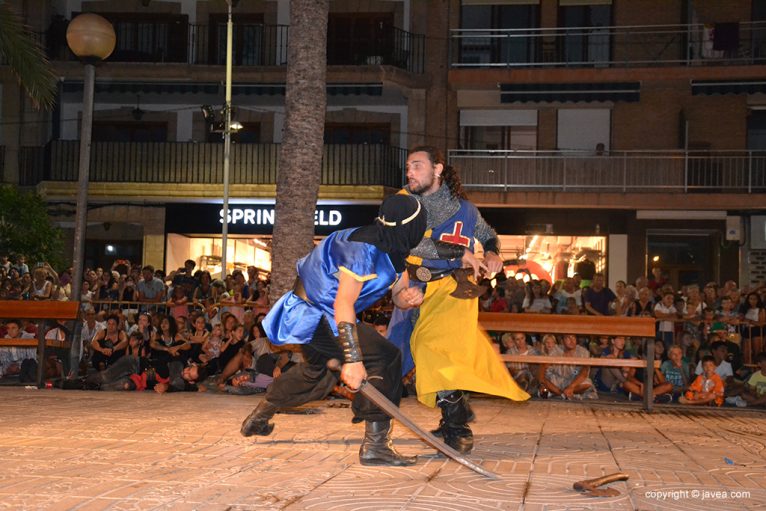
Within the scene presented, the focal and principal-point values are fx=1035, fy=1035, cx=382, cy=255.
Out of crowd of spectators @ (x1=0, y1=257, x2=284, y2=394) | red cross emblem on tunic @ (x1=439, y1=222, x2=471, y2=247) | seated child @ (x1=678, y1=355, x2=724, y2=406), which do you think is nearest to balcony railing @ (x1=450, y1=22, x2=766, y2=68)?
crowd of spectators @ (x1=0, y1=257, x2=284, y2=394)

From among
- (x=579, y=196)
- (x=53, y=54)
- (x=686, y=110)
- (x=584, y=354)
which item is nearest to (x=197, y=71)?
(x=53, y=54)

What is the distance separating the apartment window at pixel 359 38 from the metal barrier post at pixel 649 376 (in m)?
16.2

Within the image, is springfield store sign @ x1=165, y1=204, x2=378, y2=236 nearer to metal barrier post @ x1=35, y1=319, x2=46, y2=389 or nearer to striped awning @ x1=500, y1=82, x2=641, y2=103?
striped awning @ x1=500, y1=82, x2=641, y2=103

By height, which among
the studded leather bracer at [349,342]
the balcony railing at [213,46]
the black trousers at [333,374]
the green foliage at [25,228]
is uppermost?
the balcony railing at [213,46]

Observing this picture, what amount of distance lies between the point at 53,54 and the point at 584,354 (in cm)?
1873

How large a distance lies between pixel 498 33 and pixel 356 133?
174 inches

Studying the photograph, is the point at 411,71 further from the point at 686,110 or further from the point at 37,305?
the point at 37,305

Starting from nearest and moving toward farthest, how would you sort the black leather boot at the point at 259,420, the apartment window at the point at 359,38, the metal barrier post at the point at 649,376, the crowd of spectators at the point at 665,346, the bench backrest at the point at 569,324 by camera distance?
the black leather boot at the point at 259,420 → the bench backrest at the point at 569,324 → the metal barrier post at the point at 649,376 → the crowd of spectators at the point at 665,346 → the apartment window at the point at 359,38

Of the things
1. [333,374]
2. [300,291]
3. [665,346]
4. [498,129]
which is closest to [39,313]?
[333,374]

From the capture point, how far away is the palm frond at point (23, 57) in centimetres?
1292

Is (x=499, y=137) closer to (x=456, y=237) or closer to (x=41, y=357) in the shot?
(x=41, y=357)

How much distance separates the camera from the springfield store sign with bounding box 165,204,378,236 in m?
25.6

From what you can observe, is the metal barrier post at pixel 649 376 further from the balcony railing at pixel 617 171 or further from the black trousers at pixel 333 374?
the balcony railing at pixel 617 171

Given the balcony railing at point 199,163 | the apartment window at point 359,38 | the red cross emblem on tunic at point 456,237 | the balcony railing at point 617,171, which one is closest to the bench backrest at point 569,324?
the red cross emblem on tunic at point 456,237
